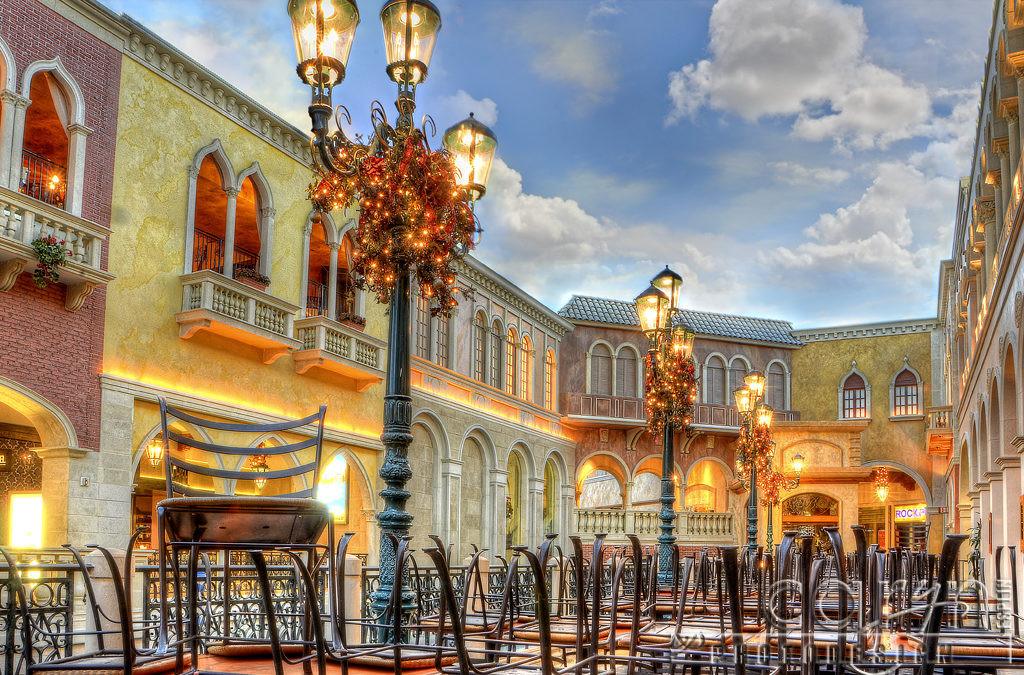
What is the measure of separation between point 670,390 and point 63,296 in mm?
8343

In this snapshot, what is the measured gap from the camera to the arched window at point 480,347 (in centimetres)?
2692

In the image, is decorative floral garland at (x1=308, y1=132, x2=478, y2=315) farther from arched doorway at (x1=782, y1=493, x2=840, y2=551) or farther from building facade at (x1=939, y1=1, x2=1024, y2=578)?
arched doorway at (x1=782, y1=493, x2=840, y2=551)

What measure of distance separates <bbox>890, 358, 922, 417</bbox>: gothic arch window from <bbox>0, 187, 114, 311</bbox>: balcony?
2785 cm

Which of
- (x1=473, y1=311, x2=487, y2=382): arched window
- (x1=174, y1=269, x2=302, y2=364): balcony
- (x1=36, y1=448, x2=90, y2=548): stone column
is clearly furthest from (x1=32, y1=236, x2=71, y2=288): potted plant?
(x1=473, y1=311, x2=487, y2=382): arched window

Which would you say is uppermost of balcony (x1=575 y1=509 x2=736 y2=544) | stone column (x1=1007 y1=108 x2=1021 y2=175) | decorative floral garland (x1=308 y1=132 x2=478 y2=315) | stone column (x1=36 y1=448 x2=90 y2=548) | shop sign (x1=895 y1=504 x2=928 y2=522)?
stone column (x1=1007 y1=108 x2=1021 y2=175)

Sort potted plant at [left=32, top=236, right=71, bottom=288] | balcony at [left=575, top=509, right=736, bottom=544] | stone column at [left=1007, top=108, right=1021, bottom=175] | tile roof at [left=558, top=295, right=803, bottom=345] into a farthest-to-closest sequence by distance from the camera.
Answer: tile roof at [left=558, top=295, right=803, bottom=345] → balcony at [left=575, top=509, right=736, bottom=544] → stone column at [left=1007, top=108, right=1021, bottom=175] → potted plant at [left=32, top=236, right=71, bottom=288]

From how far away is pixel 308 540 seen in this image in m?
3.24

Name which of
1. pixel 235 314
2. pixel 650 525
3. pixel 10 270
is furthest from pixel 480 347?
pixel 10 270

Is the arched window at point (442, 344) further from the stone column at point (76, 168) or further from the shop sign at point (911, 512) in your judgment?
the shop sign at point (911, 512)

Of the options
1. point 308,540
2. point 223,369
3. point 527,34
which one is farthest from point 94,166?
point 527,34

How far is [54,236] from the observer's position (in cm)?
1289

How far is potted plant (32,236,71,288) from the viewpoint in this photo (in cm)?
1247

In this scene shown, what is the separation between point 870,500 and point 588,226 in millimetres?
16860

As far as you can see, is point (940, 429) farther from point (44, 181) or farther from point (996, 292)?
point (44, 181)
